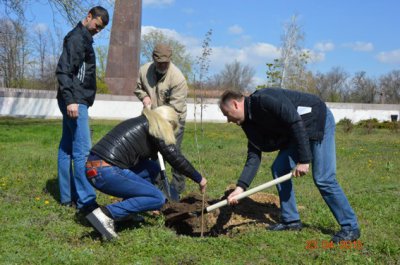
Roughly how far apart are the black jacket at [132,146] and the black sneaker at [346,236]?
4.86 feet

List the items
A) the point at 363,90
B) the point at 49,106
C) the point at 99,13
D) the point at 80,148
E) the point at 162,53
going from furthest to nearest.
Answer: the point at 363,90
the point at 49,106
the point at 162,53
the point at 80,148
the point at 99,13

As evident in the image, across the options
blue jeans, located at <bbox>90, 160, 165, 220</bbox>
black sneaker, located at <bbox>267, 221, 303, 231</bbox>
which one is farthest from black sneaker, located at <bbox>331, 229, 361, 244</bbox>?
blue jeans, located at <bbox>90, 160, 165, 220</bbox>

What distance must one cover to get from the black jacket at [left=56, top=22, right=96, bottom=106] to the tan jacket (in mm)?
878

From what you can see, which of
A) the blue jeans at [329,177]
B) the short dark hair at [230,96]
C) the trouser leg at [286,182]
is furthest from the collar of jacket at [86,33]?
the blue jeans at [329,177]

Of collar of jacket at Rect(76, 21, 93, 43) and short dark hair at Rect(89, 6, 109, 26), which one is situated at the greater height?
short dark hair at Rect(89, 6, 109, 26)

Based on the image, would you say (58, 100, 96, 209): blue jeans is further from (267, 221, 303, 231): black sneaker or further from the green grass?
(267, 221, 303, 231): black sneaker

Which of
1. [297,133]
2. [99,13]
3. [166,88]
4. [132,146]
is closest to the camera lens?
[297,133]

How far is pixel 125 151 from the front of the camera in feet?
14.4

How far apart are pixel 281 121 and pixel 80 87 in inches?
92.0

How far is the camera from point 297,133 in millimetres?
4277

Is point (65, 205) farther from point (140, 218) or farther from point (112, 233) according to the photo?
point (112, 233)

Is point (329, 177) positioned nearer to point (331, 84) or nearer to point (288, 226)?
point (288, 226)

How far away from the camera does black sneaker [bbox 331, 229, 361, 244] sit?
4.44 meters

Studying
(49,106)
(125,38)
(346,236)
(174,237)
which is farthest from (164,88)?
(49,106)
